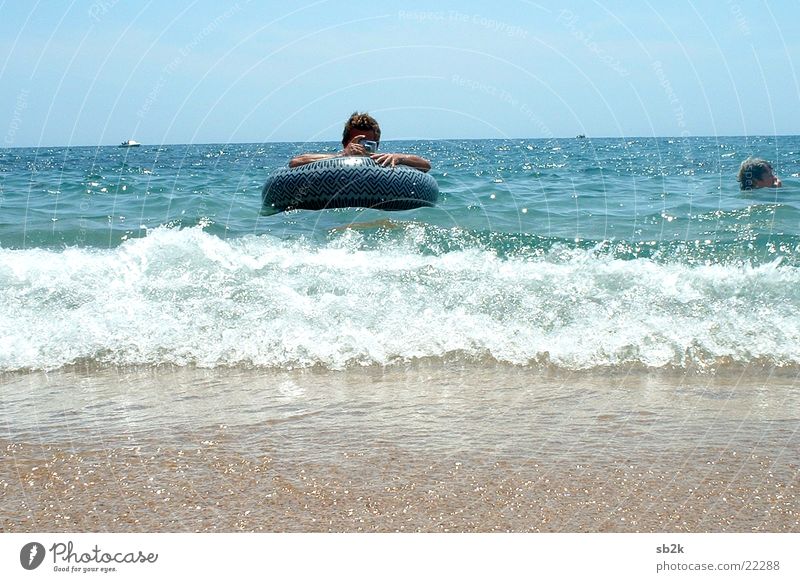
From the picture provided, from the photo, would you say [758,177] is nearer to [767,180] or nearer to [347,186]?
[767,180]

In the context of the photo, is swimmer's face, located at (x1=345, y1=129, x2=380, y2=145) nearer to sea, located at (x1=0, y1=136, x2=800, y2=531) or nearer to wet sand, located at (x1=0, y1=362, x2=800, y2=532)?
sea, located at (x1=0, y1=136, x2=800, y2=531)

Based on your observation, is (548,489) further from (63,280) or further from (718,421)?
(63,280)

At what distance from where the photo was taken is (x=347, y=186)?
8.92 meters

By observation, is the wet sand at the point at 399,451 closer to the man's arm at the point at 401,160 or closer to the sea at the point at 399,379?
the sea at the point at 399,379

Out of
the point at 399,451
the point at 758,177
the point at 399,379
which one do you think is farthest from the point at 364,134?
the point at 758,177

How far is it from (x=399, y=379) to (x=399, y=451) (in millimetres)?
1220

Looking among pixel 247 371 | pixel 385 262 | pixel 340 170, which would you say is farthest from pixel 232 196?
pixel 247 371

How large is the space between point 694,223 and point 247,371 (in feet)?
23.3

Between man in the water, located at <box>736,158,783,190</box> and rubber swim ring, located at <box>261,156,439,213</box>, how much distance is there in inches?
265

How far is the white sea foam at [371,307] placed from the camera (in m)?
5.09

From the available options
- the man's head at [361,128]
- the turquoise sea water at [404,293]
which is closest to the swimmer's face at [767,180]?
the turquoise sea water at [404,293]

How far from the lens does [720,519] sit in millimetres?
2787

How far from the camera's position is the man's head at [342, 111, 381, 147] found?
9.89 m

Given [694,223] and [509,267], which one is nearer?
[509,267]
